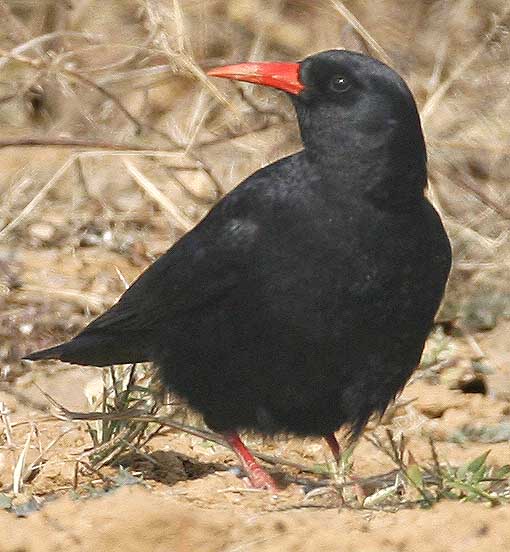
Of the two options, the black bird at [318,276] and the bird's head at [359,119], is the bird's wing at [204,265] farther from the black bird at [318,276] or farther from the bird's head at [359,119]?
the bird's head at [359,119]

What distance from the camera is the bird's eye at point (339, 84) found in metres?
4.92

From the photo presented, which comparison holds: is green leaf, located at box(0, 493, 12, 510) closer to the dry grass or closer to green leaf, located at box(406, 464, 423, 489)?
green leaf, located at box(406, 464, 423, 489)

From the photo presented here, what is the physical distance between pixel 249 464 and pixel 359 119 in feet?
4.14

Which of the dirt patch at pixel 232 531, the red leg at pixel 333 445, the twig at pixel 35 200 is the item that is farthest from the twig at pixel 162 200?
the dirt patch at pixel 232 531

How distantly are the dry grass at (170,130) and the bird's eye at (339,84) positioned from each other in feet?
7.04

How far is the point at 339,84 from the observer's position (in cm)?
493

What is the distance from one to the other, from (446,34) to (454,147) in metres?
0.98

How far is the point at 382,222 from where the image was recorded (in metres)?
4.71

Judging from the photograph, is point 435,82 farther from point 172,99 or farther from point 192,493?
point 192,493

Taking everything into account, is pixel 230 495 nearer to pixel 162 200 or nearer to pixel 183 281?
pixel 183 281

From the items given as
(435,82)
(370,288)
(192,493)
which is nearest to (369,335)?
(370,288)

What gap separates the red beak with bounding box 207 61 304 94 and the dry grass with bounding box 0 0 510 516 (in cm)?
197

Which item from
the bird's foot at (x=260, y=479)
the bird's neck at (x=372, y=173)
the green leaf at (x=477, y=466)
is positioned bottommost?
the bird's foot at (x=260, y=479)

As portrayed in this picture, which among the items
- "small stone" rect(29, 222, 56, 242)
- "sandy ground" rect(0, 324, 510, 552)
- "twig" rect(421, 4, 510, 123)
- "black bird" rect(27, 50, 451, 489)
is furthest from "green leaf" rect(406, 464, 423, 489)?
"small stone" rect(29, 222, 56, 242)
